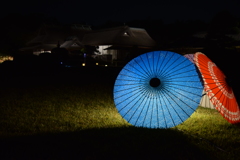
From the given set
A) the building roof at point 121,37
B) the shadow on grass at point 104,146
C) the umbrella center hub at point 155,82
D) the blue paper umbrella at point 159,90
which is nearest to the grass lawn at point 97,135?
the shadow on grass at point 104,146

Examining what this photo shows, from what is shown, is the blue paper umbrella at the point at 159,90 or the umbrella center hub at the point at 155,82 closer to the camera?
the blue paper umbrella at the point at 159,90

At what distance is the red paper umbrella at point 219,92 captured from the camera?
4457 mm

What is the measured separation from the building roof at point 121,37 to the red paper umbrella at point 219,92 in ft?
81.3

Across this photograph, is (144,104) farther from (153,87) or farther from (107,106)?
(107,106)

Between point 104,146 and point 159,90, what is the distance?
1390mm

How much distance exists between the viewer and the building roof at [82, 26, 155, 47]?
29766 mm

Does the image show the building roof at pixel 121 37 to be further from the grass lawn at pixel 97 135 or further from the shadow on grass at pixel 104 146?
the shadow on grass at pixel 104 146

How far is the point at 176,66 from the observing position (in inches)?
167

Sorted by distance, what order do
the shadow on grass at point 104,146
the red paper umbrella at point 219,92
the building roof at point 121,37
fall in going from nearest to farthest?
the shadow on grass at point 104,146
the red paper umbrella at point 219,92
the building roof at point 121,37

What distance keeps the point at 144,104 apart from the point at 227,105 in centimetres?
158

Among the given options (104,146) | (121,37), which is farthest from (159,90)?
(121,37)

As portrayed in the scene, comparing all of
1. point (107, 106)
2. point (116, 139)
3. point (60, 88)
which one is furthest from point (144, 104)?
point (60, 88)

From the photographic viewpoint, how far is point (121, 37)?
98.9 ft

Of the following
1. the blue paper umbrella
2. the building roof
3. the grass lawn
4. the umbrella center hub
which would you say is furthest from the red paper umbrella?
the building roof
